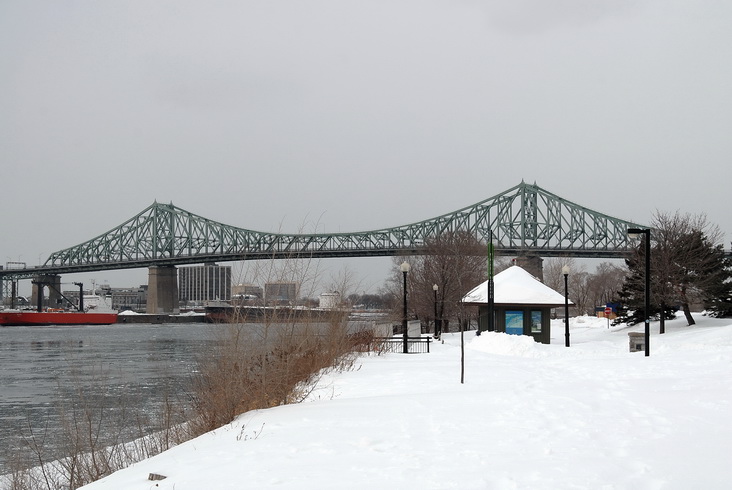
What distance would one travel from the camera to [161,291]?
4564 inches

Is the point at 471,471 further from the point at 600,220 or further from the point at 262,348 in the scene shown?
the point at 600,220

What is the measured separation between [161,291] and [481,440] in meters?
112

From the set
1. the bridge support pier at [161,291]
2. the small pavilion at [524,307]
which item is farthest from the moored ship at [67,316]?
the small pavilion at [524,307]

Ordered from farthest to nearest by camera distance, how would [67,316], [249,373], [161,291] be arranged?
[161,291] < [67,316] < [249,373]

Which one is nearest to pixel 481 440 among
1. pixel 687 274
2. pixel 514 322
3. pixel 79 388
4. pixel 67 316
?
pixel 79 388

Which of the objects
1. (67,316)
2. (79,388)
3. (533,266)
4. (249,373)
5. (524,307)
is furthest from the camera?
(67,316)

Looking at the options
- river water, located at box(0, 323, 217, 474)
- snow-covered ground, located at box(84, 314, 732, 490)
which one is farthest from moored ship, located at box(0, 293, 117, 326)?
snow-covered ground, located at box(84, 314, 732, 490)

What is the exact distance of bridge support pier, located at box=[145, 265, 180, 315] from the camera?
114 metres

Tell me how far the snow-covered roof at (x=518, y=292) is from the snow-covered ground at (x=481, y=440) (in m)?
14.7

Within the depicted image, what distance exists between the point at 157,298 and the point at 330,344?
100850mm

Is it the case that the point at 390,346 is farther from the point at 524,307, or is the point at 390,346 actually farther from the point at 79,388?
the point at 79,388

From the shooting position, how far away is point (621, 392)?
1184 cm

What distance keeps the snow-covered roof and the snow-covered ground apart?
1470cm

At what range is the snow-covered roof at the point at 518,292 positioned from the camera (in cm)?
2941
